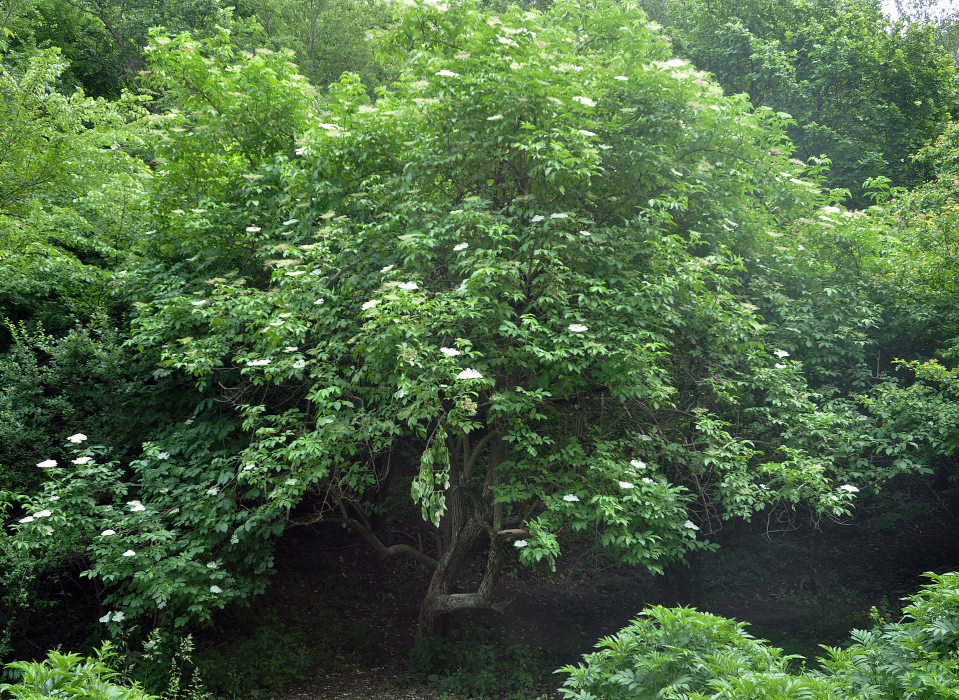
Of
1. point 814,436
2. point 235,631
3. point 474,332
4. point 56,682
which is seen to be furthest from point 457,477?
point 56,682

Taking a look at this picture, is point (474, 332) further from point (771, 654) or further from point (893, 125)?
point (893, 125)

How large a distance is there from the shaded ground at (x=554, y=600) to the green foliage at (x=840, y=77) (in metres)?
7.67

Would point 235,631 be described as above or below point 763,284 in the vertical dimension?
below

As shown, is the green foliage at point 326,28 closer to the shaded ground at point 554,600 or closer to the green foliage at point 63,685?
the shaded ground at point 554,600

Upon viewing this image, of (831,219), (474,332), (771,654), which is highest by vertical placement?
(831,219)

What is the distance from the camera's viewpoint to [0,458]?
6.67 meters

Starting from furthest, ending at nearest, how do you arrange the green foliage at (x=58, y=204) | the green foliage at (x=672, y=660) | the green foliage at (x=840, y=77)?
the green foliage at (x=840, y=77) → the green foliage at (x=58, y=204) → the green foliage at (x=672, y=660)

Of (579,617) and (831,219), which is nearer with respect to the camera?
(831,219)

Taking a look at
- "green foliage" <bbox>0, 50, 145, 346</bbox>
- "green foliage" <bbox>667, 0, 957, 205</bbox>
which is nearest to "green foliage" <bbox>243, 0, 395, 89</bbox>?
"green foliage" <bbox>0, 50, 145, 346</bbox>

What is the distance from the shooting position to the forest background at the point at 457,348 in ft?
17.4

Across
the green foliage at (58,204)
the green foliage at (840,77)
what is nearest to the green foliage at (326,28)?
the green foliage at (58,204)

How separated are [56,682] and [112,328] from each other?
5683mm

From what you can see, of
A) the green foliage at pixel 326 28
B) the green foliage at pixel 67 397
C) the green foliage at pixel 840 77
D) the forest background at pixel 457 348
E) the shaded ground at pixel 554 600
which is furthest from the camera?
the green foliage at pixel 326 28

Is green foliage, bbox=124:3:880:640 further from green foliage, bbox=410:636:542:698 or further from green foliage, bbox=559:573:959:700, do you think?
green foliage, bbox=559:573:959:700
